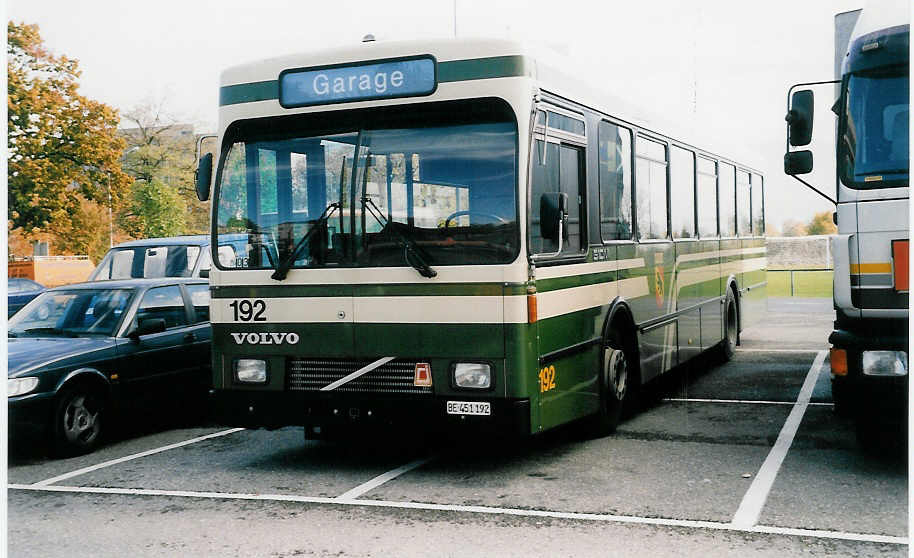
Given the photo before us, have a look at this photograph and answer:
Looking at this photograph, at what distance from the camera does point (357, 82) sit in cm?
742

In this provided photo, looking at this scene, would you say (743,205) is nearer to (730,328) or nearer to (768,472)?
(730,328)

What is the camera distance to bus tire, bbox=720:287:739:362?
1395 centimetres

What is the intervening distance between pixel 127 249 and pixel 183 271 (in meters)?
1.36

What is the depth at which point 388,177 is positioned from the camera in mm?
7184

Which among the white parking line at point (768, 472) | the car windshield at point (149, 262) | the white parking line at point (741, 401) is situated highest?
the car windshield at point (149, 262)

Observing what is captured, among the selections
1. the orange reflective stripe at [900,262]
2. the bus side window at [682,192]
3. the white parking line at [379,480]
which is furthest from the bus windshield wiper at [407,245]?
the bus side window at [682,192]

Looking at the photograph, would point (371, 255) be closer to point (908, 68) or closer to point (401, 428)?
point (401, 428)

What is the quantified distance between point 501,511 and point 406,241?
1939 millimetres

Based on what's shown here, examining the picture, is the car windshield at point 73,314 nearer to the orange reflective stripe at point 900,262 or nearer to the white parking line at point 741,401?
the white parking line at point 741,401

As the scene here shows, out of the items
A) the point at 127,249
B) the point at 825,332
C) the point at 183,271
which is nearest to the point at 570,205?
the point at 183,271

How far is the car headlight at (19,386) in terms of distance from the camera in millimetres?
8453

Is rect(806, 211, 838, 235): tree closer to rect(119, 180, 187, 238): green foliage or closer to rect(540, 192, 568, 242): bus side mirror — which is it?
rect(119, 180, 187, 238): green foliage

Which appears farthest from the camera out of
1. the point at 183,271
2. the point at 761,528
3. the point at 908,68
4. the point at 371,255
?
the point at 183,271

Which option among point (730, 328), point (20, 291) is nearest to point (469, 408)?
point (730, 328)
